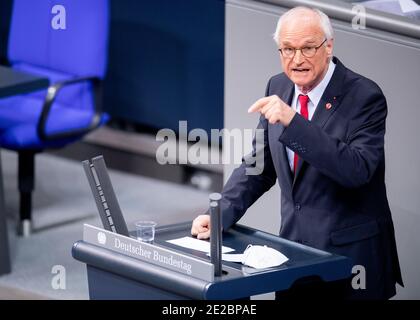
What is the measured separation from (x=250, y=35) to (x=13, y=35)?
247 centimetres

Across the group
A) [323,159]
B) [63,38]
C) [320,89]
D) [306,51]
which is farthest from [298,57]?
[63,38]

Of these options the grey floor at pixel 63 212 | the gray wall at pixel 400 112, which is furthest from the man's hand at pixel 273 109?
the grey floor at pixel 63 212

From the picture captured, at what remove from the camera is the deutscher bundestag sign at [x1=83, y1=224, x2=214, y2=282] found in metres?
3.14

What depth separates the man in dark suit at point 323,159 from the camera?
3.27 m

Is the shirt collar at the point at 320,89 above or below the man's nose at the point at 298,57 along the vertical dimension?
below

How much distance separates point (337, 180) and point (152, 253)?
56 cm

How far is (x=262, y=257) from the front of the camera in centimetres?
329

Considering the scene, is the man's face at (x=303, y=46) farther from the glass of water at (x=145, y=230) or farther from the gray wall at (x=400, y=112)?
the glass of water at (x=145, y=230)

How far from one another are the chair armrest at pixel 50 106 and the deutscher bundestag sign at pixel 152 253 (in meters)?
2.48

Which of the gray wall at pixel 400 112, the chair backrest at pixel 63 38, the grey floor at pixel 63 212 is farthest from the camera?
the chair backrest at pixel 63 38

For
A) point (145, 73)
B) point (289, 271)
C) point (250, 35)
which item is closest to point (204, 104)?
point (145, 73)

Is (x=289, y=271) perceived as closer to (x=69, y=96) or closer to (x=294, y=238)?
(x=294, y=238)

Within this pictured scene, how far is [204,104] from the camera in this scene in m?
6.66

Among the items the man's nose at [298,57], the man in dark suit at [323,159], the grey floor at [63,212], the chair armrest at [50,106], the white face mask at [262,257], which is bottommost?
the grey floor at [63,212]
